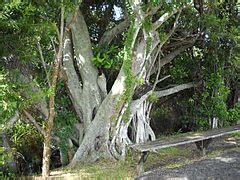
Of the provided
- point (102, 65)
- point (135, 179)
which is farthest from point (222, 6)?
point (135, 179)

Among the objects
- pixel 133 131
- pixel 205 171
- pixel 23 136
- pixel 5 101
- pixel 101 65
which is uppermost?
pixel 101 65

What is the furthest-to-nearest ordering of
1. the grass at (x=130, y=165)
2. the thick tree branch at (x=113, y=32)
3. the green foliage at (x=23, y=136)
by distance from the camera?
the thick tree branch at (x=113, y=32)
the green foliage at (x=23, y=136)
the grass at (x=130, y=165)

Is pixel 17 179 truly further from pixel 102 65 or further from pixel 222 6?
pixel 222 6

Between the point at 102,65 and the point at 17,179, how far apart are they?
3.48 m

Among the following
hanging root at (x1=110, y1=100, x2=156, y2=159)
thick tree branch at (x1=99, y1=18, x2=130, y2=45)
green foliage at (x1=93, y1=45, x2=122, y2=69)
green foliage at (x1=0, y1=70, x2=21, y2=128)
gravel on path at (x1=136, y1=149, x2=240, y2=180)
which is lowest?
gravel on path at (x1=136, y1=149, x2=240, y2=180)

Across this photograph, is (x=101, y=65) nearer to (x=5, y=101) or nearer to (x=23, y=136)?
(x=23, y=136)

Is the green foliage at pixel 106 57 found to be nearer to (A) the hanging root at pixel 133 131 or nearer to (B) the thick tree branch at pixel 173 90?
(A) the hanging root at pixel 133 131

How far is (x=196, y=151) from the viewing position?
24.5 feet

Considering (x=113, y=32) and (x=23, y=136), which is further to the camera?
(x=113, y=32)

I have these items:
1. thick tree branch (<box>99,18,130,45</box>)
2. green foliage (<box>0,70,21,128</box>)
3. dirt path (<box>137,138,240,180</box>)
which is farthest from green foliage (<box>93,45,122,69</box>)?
dirt path (<box>137,138,240,180</box>)

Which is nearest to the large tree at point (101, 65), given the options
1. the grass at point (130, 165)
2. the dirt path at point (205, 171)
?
the grass at point (130, 165)

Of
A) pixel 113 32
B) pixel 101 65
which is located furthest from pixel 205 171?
pixel 113 32

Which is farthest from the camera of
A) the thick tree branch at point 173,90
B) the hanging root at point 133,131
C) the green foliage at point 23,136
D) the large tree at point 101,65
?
the thick tree branch at point 173,90

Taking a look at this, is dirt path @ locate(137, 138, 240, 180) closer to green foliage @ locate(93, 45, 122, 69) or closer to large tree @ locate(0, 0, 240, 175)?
large tree @ locate(0, 0, 240, 175)
